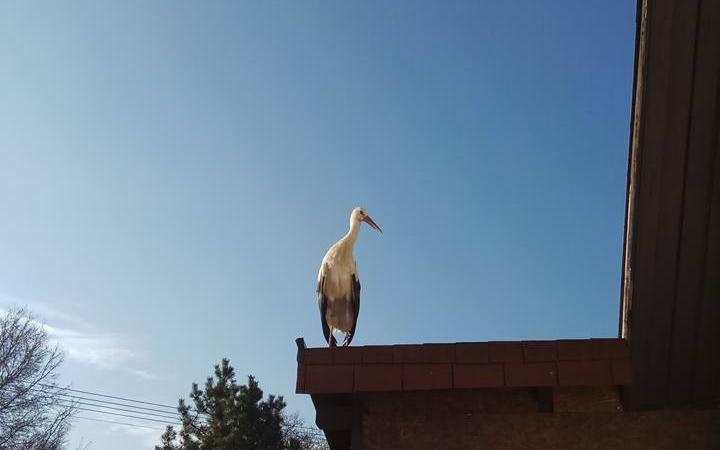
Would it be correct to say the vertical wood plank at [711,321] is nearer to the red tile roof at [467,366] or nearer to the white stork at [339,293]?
the red tile roof at [467,366]

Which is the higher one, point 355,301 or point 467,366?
point 355,301

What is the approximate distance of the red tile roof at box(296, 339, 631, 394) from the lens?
4.06 m

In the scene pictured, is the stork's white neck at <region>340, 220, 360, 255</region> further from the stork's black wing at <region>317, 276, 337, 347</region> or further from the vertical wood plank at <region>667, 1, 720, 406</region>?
the vertical wood plank at <region>667, 1, 720, 406</region>

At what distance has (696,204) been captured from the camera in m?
3.76

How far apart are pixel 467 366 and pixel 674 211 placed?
5.17 feet

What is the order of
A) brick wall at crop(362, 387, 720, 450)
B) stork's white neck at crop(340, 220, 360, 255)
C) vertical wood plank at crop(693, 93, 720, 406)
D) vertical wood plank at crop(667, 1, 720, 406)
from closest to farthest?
vertical wood plank at crop(667, 1, 720, 406) < vertical wood plank at crop(693, 93, 720, 406) < brick wall at crop(362, 387, 720, 450) < stork's white neck at crop(340, 220, 360, 255)

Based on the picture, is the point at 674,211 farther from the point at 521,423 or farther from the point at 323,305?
the point at 323,305

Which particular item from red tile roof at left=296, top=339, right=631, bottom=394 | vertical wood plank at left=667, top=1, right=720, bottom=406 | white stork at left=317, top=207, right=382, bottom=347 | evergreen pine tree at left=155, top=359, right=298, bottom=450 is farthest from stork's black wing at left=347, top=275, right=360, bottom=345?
evergreen pine tree at left=155, top=359, right=298, bottom=450

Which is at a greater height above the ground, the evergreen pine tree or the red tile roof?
the red tile roof

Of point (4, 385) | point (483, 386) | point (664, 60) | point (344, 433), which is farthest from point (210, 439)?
point (664, 60)

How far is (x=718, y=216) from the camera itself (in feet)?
12.3

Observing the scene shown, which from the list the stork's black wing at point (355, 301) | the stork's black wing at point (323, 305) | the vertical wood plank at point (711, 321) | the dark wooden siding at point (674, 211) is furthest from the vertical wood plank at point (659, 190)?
the stork's black wing at point (323, 305)

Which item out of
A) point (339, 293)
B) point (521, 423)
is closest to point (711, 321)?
point (521, 423)

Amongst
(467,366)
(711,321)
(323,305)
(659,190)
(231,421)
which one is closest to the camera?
(659,190)
